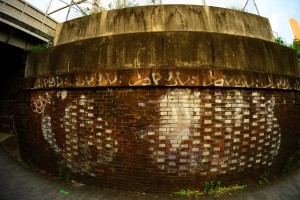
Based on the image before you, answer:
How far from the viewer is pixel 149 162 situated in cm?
357

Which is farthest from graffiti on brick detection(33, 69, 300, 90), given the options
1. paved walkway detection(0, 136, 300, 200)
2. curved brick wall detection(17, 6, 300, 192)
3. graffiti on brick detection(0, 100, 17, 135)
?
graffiti on brick detection(0, 100, 17, 135)

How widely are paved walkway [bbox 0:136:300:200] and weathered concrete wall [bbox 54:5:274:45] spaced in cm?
335

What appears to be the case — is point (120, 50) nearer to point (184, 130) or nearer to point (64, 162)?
point (184, 130)

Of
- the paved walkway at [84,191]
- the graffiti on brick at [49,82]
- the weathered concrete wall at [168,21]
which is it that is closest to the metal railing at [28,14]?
the graffiti on brick at [49,82]

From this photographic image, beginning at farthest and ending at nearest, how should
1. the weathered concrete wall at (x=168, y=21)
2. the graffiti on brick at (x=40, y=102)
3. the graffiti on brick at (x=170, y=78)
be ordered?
the graffiti on brick at (x=40, y=102), the weathered concrete wall at (x=168, y=21), the graffiti on brick at (x=170, y=78)

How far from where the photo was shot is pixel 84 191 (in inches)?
146

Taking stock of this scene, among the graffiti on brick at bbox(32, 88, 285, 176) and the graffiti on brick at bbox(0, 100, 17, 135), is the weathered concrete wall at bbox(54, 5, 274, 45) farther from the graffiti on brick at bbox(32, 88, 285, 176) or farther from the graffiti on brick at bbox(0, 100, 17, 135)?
the graffiti on brick at bbox(0, 100, 17, 135)

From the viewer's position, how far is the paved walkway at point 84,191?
349 centimetres

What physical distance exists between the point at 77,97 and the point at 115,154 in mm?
1455

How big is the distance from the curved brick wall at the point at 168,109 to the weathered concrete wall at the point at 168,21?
0.09m

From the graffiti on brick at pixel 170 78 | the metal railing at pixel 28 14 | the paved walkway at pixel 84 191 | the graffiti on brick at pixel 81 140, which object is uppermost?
the metal railing at pixel 28 14

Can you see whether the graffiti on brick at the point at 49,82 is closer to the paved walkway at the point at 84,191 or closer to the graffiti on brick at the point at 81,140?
the graffiti on brick at the point at 81,140

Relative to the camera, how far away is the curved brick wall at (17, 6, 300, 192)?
3.51m

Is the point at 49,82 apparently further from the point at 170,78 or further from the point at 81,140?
the point at 170,78
